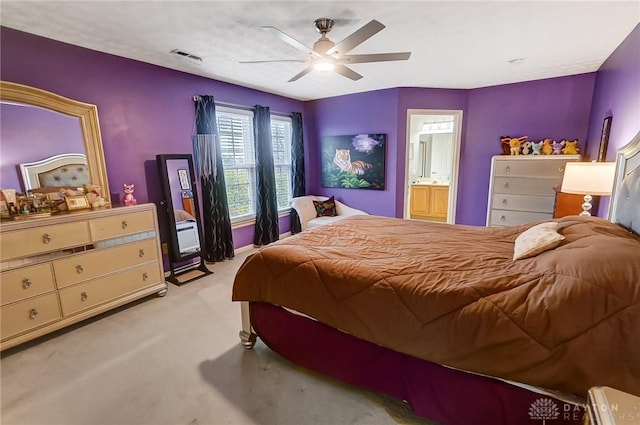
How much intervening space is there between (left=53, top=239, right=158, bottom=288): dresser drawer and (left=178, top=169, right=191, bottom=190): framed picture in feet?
2.65

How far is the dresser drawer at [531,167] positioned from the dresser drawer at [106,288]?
178 inches

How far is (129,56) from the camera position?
289 cm

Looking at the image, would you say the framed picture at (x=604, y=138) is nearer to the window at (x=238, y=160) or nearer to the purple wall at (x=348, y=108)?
the purple wall at (x=348, y=108)

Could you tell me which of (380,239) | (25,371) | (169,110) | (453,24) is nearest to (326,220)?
(380,239)

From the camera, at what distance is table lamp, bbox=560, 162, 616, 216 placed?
240 cm

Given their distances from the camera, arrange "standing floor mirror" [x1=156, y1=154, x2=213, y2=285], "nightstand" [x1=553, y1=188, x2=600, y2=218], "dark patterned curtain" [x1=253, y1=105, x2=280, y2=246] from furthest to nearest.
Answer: "dark patterned curtain" [x1=253, y1=105, x2=280, y2=246] → "standing floor mirror" [x1=156, y1=154, x2=213, y2=285] → "nightstand" [x1=553, y1=188, x2=600, y2=218]

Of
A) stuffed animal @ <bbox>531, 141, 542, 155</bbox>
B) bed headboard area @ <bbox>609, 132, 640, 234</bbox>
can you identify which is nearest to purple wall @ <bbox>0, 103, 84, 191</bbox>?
bed headboard area @ <bbox>609, 132, 640, 234</bbox>

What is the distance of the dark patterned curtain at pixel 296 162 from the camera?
502 cm

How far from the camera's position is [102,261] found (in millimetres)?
2525

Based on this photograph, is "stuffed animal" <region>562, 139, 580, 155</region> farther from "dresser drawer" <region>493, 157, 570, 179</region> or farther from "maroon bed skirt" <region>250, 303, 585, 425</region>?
"maroon bed skirt" <region>250, 303, 585, 425</region>

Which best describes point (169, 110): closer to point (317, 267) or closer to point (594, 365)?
point (317, 267)

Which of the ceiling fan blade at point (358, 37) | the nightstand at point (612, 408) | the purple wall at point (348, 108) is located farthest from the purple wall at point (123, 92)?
the nightstand at point (612, 408)

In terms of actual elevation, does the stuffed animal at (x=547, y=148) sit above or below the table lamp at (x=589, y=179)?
above

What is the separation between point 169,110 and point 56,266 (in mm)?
2007
